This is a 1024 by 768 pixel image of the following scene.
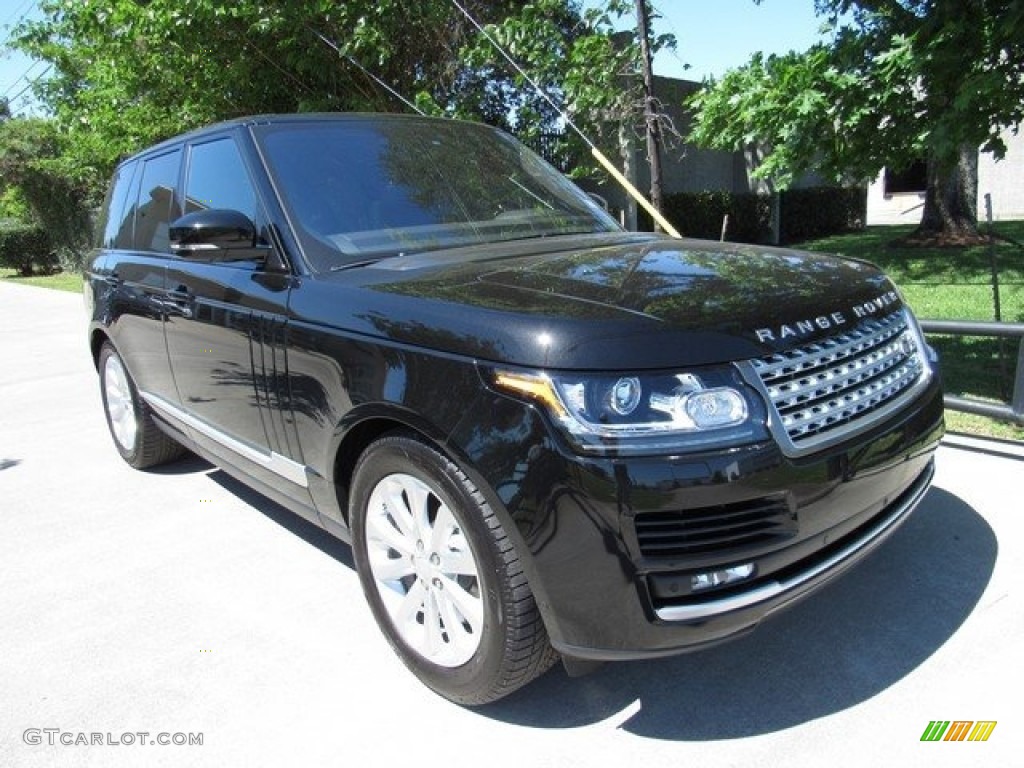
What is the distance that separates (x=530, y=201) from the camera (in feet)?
12.2

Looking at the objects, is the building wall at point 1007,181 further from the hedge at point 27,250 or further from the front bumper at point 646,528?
the hedge at point 27,250

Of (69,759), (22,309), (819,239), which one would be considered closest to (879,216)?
(819,239)

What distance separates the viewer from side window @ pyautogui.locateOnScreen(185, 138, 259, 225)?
3.32 meters

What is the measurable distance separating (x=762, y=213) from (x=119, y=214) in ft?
54.7

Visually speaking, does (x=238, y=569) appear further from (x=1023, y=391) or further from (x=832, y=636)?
(x=1023, y=391)

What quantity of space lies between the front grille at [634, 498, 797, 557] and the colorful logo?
0.77 meters

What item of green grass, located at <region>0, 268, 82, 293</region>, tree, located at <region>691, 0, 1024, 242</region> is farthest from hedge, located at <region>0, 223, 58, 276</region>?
tree, located at <region>691, 0, 1024, 242</region>

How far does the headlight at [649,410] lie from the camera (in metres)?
2.03

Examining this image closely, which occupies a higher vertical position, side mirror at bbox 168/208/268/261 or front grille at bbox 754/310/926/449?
side mirror at bbox 168/208/268/261

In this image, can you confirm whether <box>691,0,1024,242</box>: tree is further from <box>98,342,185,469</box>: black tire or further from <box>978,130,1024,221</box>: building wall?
<box>978,130,1024,221</box>: building wall

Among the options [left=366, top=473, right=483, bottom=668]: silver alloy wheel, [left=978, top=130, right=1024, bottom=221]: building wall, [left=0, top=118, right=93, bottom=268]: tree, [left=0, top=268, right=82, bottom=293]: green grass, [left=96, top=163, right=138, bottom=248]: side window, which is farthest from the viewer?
[left=978, top=130, right=1024, bottom=221]: building wall

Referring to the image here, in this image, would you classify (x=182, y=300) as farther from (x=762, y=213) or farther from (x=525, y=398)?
(x=762, y=213)

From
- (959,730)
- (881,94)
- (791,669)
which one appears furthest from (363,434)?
(881,94)

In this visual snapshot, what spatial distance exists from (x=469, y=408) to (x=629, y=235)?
167 centimetres
